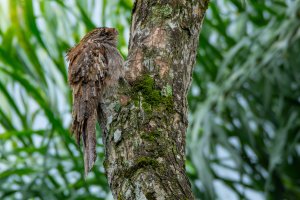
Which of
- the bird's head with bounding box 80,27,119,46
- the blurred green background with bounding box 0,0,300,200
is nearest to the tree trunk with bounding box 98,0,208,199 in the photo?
the bird's head with bounding box 80,27,119,46

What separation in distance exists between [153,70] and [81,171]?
2560mm

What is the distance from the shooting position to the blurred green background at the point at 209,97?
18.1 feet

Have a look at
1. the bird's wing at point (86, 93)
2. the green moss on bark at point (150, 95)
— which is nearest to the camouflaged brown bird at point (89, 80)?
the bird's wing at point (86, 93)

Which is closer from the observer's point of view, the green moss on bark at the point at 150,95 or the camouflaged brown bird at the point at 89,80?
the green moss on bark at the point at 150,95

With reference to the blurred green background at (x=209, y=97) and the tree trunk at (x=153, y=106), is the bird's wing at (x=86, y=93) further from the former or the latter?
the blurred green background at (x=209, y=97)

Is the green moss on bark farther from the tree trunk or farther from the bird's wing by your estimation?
the bird's wing

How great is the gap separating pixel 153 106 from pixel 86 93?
1.26 ft

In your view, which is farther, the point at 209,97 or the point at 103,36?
the point at 209,97

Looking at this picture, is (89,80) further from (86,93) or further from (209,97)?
(209,97)

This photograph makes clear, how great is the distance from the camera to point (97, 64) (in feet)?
11.5

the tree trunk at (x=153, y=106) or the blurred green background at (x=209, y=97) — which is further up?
the blurred green background at (x=209, y=97)

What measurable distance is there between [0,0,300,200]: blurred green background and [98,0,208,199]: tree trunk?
201 cm

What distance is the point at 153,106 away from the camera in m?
3.09

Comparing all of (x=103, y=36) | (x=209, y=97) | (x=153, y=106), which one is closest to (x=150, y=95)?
(x=153, y=106)
